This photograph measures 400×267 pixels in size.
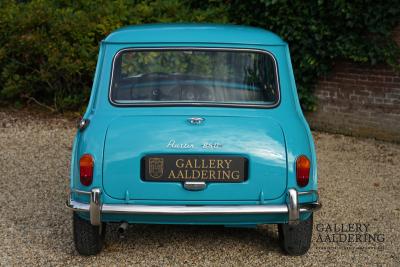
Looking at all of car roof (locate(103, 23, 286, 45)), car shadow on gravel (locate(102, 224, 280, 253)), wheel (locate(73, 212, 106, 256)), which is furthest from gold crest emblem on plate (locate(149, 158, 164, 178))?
car roof (locate(103, 23, 286, 45))

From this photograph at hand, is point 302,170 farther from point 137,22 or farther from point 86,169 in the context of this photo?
point 137,22

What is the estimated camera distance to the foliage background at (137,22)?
8.94m

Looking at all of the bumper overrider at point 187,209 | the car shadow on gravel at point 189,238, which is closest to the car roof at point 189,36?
the bumper overrider at point 187,209

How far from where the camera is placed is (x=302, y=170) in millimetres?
4379

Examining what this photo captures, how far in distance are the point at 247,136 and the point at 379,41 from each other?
204 inches

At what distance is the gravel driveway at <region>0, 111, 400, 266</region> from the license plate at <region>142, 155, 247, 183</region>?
0.72m

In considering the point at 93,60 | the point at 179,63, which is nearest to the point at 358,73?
the point at 93,60

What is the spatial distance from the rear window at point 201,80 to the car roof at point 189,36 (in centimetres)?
8

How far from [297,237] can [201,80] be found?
1.37m

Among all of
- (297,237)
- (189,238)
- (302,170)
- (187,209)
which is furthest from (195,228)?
(302,170)

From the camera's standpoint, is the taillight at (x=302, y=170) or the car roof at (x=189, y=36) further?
the car roof at (x=189, y=36)
